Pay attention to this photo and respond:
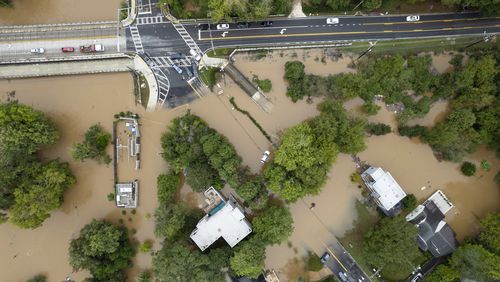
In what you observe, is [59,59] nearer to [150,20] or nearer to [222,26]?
[150,20]

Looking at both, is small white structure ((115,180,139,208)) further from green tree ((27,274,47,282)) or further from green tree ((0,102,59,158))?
green tree ((27,274,47,282))

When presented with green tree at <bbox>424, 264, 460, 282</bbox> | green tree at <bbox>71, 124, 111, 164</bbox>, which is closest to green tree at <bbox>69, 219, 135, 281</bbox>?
green tree at <bbox>71, 124, 111, 164</bbox>

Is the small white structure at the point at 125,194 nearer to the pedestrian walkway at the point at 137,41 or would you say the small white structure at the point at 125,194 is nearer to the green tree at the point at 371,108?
the pedestrian walkway at the point at 137,41

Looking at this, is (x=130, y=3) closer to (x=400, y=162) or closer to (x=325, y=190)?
(x=325, y=190)

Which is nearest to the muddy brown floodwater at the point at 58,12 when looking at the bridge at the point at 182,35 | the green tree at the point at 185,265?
the bridge at the point at 182,35

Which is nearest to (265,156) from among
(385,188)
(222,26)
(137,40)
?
(385,188)

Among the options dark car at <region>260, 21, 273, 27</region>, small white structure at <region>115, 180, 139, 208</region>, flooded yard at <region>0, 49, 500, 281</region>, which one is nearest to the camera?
small white structure at <region>115, 180, 139, 208</region>

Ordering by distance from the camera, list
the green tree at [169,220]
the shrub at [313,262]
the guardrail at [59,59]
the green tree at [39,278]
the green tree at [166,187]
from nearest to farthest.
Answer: the green tree at [169,220] → the green tree at [166,187] → the green tree at [39,278] → the guardrail at [59,59] → the shrub at [313,262]
